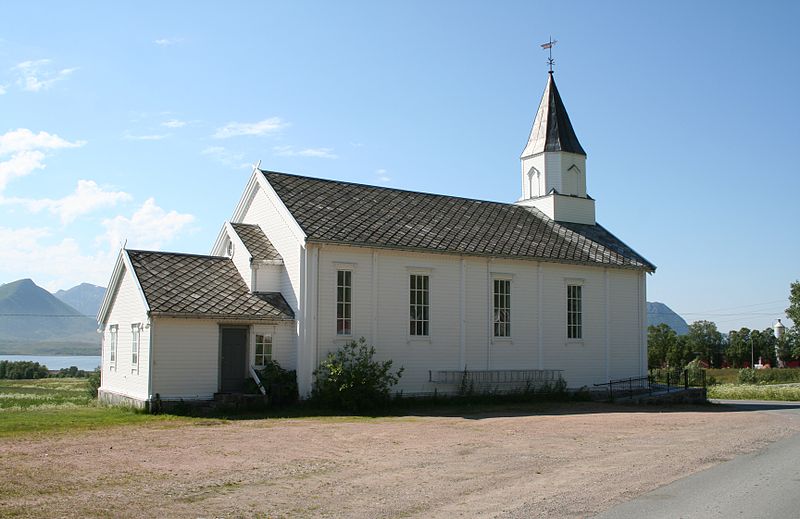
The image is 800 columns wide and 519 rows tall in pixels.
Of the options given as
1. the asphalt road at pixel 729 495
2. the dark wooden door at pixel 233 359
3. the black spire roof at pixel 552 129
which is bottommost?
the asphalt road at pixel 729 495

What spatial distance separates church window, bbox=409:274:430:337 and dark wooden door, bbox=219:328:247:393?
5604 millimetres

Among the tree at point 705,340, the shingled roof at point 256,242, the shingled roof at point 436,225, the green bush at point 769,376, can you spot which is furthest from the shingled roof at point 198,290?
the tree at point 705,340

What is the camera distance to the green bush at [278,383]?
24125 millimetres

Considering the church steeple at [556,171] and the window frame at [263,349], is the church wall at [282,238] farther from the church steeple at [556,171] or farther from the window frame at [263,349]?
the church steeple at [556,171]

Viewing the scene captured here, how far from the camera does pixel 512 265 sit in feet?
96.5

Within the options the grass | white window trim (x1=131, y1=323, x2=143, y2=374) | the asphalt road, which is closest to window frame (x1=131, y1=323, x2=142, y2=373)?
white window trim (x1=131, y1=323, x2=143, y2=374)

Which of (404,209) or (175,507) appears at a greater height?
(404,209)

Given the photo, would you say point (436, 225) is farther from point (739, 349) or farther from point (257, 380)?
point (739, 349)

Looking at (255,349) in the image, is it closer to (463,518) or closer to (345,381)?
(345,381)

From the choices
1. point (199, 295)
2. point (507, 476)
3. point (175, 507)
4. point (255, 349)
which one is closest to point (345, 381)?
point (255, 349)

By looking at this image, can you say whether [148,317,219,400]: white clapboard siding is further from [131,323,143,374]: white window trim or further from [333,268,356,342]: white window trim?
[333,268,356,342]: white window trim

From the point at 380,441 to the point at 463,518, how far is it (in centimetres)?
716

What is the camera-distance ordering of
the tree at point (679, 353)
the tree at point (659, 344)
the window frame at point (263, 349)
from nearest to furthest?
the window frame at point (263, 349) → the tree at point (679, 353) → the tree at point (659, 344)

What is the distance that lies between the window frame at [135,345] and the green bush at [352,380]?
5.27 m
